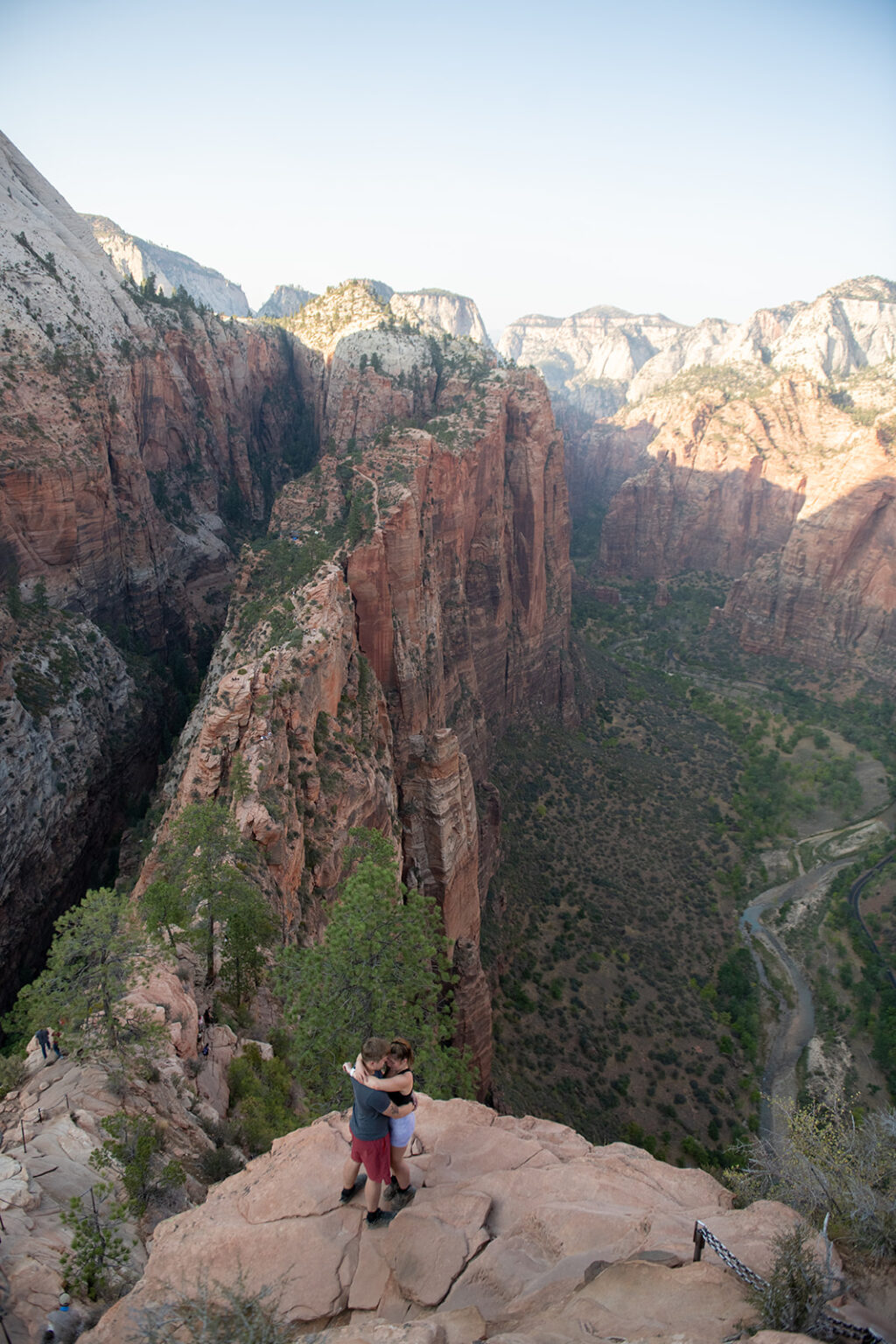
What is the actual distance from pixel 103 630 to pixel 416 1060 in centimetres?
4102

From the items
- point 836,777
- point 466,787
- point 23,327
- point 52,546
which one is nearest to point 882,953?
point 836,777

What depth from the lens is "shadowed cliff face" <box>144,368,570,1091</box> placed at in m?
24.9

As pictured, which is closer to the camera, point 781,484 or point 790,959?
point 790,959

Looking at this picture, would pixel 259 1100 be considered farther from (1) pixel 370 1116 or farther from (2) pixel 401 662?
(2) pixel 401 662

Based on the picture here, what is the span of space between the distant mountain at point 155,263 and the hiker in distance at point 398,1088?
146212 mm

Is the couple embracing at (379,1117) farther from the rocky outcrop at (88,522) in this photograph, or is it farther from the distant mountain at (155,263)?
the distant mountain at (155,263)

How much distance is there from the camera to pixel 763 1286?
255 inches

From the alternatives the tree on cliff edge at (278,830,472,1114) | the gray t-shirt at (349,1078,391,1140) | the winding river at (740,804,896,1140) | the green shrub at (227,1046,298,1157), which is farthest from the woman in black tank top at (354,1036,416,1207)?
the winding river at (740,804,896,1140)

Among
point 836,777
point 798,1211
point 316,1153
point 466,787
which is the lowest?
point 836,777

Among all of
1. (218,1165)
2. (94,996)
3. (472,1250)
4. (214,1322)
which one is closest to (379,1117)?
(472,1250)

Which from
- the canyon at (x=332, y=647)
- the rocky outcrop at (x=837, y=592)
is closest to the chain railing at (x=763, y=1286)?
the canyon at (x=332, y=647)

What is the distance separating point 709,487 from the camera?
108 m

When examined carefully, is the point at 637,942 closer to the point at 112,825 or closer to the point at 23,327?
the point at 112,825

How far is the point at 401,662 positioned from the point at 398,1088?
29.4m
